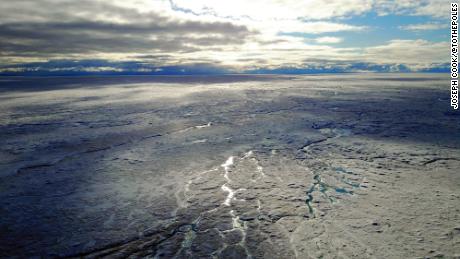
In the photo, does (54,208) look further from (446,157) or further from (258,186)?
(446,157)

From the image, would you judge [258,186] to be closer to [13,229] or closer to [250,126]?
[13,229]

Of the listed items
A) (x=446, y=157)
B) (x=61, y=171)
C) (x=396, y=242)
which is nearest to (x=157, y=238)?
(x=396, y=242)

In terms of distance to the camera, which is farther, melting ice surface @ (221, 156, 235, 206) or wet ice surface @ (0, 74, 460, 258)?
melting ice surface @ (221, 156, 235, 206)

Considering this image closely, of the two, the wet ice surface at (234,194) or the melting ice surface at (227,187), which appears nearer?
the wet ice surface at (234,194)

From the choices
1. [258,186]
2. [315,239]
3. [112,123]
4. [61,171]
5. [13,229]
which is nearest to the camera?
[315,239]

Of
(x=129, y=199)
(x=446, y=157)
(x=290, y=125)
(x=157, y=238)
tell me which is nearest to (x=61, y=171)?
(x=129, y=199)

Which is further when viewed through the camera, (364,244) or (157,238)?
(157,238)

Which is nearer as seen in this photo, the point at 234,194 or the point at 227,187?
the point at 234,194

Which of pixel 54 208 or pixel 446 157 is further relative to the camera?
pixel 446 157

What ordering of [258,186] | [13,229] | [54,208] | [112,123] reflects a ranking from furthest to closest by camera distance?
[112,123]
[258,186]
[54,208]
[13,229]
